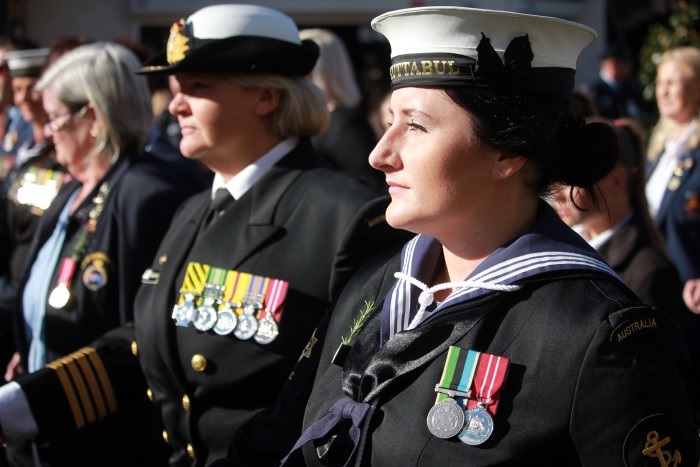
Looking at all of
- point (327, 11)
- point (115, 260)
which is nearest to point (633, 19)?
point (327, 11)

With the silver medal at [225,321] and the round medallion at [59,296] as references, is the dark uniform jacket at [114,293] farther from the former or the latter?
the silver medal at [225,321]

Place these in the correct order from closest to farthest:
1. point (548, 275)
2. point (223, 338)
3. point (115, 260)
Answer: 1. point (548, 275)
2. point (223, 338)
3. point (115, 260)

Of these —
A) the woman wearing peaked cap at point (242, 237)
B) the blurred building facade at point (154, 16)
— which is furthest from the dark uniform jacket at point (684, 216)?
the blurred building facade at point (154, 16)

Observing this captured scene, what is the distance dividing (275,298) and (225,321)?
0.17 m

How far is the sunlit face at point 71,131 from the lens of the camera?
398 centimetres

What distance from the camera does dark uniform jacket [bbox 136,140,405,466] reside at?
2846 millimetres

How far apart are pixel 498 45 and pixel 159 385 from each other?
1635 millimetres

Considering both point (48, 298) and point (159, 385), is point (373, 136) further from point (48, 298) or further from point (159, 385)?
point (159, 385)

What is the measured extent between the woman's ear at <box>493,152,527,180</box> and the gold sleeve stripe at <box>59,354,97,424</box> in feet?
6.03

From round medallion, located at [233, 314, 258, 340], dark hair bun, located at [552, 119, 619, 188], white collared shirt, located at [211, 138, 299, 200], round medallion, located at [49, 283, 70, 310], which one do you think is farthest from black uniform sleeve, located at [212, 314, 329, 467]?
round medallion, located at [49, 283, 70, 310]

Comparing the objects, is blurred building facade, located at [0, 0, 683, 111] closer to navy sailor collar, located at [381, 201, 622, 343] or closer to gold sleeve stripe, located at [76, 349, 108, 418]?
gold sleeve stripe, located at [76, 349, 108, 418]

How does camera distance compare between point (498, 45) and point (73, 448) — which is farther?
point (73, 448)

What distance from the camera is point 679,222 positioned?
5488 millimetres

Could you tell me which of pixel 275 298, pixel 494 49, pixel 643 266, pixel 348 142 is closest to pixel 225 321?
pixel 275 298
